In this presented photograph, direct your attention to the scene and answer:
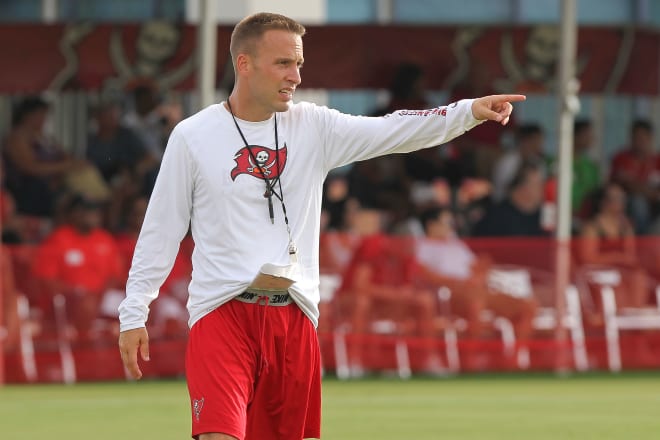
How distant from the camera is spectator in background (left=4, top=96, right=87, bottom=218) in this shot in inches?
686

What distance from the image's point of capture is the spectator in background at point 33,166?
686 inches

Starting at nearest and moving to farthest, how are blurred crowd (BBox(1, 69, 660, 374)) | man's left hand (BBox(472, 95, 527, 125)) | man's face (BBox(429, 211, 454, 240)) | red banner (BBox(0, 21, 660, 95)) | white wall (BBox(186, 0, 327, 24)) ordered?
man's left hand (BBox(472, 95, 527, 125)) → blurred crowd (BBox(1, 69, 660, 374)) → man's face (BBox(429, 211, 454, 240)) → red banner (BBox(0, 21, 660, 95)) → white wall (BBox(186, 0, 327, 24))

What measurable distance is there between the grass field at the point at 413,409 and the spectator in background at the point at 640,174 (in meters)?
2.53

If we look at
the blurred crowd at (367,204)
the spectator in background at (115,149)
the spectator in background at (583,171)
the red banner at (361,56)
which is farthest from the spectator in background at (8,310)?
the spectator in background at (583,171)

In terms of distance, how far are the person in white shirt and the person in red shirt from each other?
864 cm

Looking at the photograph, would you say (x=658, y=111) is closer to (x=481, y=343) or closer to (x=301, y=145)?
(x=481, y=343)

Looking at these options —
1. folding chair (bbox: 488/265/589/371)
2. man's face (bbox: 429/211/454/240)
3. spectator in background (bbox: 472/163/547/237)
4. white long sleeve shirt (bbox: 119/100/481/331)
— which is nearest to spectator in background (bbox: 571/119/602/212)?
spectator in background (bbox: 472/163/547/237)

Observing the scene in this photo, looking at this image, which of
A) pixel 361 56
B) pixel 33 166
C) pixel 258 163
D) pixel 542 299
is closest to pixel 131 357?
pixel 258 163

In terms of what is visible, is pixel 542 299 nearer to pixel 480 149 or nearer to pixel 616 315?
pixel 616 315

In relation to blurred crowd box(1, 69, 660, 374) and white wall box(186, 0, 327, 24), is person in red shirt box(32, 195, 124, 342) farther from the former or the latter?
white wall box(186, 0, 327, 24)

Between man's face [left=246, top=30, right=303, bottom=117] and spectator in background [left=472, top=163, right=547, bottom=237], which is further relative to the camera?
Result: spectator in background [left=472, top=163, right=547, bottom=237]

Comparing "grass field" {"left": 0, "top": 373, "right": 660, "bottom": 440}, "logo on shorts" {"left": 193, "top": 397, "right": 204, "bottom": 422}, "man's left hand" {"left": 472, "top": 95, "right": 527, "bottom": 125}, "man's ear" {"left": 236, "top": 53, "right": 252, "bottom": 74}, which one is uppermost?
"man's ear" {"left": 236, "top": 53, "right": 252, "bottom": 74}

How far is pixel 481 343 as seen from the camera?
1574 centimetres

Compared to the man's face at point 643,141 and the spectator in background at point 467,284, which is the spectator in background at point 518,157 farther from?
the spectator in background at point 467,284
